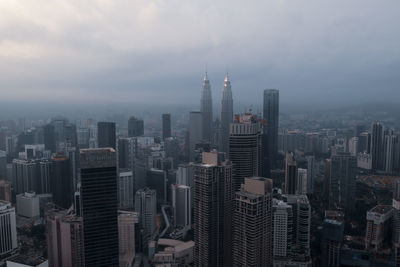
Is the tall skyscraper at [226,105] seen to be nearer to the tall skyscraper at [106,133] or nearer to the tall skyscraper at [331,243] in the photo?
the tall skyscraper at [106,133]

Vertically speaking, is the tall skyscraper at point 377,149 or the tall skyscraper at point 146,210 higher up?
the tall skyscraper at point 377,149

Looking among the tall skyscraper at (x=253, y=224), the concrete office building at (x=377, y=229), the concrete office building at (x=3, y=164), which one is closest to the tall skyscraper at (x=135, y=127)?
the concrete office building at (x=3, y=164)

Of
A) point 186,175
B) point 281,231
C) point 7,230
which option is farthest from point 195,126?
point 281,231

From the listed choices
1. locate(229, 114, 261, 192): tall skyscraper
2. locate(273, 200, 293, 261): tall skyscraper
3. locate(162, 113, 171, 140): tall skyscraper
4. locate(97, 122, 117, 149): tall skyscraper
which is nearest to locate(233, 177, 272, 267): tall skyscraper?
locate(273, 200, 293, 261): tall skyscraper

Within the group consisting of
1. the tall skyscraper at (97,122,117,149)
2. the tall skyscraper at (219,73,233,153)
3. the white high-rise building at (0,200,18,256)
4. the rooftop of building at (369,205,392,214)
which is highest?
the tall skyscraper at (219,73,233,153)

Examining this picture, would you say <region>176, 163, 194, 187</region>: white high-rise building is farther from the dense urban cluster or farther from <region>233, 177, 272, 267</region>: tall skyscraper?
<region>233, 177, 272, 267</region>: tall skyscraper

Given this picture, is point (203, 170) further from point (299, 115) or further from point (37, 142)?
point (37, 142)

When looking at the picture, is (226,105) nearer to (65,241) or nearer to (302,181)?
(302,181)
